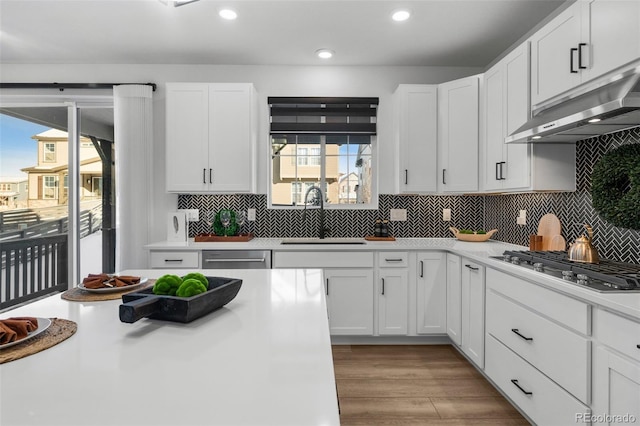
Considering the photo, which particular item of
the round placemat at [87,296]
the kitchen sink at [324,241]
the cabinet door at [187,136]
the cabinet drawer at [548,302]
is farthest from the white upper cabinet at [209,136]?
the cabinet drawer at [548,302]

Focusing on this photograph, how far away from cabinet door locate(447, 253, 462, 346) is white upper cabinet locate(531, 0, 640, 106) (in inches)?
54.0

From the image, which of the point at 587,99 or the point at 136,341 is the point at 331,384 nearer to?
the point at 136,341

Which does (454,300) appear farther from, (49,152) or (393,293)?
(49,152)

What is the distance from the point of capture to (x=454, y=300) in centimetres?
294

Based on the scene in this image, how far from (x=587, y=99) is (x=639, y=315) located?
1.13 m

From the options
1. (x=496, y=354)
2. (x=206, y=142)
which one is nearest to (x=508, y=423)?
(x=496, y=354)

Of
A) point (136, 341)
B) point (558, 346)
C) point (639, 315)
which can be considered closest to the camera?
point (136, 341)

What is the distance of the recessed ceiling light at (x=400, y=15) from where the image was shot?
8.57ft

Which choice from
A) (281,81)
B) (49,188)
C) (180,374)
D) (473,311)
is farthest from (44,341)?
(49,188)

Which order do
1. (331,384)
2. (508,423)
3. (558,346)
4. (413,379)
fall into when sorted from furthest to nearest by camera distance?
(413,379) → (508,423) → (558,346) → (331,384)

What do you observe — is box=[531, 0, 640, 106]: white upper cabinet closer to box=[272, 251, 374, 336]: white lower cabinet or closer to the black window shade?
the black window shade

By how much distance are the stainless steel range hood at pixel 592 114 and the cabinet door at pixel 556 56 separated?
0.10m

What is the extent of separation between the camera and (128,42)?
3.16m

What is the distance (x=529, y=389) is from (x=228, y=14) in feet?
10.4
